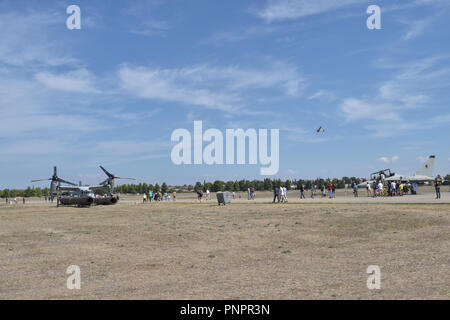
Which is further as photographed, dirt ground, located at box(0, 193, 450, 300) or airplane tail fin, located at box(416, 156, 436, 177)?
airplane tail fin, located at box(416, 156, 436, 177)

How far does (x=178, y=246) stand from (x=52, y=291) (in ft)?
22.1

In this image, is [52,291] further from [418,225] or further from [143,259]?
[418,225]

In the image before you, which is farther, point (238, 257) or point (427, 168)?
point (427, 168)

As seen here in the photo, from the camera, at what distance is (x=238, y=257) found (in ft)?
44.5

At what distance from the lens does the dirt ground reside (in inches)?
360

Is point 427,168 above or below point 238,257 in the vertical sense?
above

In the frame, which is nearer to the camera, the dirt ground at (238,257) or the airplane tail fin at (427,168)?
the dirt ground at (238,257)

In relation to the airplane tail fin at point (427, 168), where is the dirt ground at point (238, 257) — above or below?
below

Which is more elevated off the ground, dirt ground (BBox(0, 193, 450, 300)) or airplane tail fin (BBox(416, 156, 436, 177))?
airplane tail fin (BBox(416, 156, 436, 177))

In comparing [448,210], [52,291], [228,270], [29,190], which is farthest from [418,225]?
[29,190]

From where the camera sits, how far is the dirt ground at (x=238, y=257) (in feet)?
30.0

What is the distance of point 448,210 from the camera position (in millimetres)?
22234
